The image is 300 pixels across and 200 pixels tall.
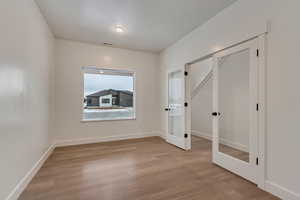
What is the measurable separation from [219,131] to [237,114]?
1.44ft

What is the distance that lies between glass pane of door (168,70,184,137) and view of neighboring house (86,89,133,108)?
1296mm

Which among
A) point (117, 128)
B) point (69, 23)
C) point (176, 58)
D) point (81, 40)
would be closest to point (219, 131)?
point (176, 58)

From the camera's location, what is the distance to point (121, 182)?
2.13 metres

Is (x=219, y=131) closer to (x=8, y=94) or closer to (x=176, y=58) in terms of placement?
(x=176, y=58)

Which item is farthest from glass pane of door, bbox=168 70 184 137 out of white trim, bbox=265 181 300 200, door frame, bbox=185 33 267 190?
white trim, bbox=265 181 300 200

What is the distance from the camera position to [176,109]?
13.1ft

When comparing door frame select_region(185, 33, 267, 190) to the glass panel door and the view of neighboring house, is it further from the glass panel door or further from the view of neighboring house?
the view of neighboring house

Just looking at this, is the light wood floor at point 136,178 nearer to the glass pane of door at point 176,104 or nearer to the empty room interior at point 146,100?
the empty room interior at point 146,100

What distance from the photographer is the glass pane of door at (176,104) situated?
12.4 feet

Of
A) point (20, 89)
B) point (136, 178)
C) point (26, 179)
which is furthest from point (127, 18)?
point (26, 179)

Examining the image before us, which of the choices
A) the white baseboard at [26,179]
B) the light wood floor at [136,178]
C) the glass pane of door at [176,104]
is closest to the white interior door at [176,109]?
the glass pane of door at [176,104]

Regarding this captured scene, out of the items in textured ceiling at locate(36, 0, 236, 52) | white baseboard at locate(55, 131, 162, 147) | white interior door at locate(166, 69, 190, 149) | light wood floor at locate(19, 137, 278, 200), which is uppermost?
textured ceiling at locate(36, 0, 236, 52)

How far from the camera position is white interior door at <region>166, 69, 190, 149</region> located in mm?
3668

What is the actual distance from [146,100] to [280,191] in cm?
359
